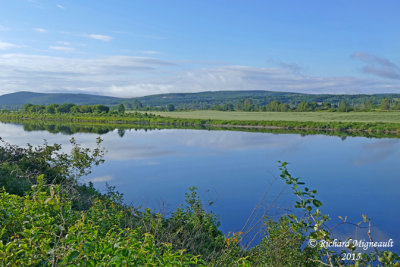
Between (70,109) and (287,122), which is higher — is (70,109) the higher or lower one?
the higher one

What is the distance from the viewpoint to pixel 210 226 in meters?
8.52

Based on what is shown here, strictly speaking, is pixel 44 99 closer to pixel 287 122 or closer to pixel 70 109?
pixel 70 109

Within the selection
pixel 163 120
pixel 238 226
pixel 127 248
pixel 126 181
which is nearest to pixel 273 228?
pixel 127 248

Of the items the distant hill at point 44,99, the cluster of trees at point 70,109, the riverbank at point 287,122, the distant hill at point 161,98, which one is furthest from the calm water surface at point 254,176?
the distant hill at point 44,99

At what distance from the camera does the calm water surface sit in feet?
47.9

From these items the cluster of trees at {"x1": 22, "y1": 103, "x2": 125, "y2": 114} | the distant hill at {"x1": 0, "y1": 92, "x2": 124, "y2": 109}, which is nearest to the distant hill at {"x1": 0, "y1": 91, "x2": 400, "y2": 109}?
the distant hill at {"x1": 0, "y1": 92, "x2": 124, "y2": 109}

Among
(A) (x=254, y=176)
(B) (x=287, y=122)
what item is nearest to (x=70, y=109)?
(B) (x=287, y=122)

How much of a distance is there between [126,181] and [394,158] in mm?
22508

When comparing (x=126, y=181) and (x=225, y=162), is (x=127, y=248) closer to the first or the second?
(x=126, y=181)

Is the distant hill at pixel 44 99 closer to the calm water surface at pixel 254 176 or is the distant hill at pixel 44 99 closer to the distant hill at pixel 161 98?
the distant hill at pixel 161 98

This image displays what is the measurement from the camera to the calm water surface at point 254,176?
14602mm

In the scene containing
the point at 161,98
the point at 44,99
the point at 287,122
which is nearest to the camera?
the point at 287,122

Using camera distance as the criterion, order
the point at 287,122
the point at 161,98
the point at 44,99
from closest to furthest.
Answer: the point at 287,122 < the point at 44,99 < the point at 161,98

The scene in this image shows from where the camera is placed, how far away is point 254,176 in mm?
21797
